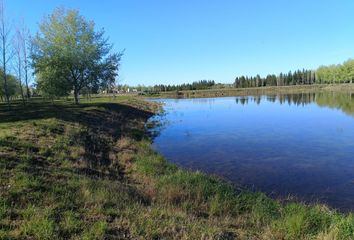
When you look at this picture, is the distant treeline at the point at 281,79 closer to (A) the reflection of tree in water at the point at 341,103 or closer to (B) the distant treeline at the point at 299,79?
(B) the distant treeline at the point at 299,79

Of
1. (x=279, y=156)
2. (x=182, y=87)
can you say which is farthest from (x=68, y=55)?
(x=182, y=87)

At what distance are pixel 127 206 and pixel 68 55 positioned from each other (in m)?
31.6

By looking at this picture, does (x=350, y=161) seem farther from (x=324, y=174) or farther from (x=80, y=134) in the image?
(x=80, y=134)

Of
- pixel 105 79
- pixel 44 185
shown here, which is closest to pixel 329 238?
pixel 44 185

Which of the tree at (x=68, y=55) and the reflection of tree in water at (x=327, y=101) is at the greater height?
the tree at (x=68, y=55)

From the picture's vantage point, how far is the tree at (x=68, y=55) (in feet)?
120

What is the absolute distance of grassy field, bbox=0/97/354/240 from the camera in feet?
21.9

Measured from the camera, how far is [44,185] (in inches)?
353

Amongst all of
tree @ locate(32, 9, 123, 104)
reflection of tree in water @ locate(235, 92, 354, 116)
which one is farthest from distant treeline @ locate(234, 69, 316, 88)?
tree @ locate(32, 9, 123, 104)

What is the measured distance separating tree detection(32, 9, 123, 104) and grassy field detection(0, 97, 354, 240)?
2331 cm

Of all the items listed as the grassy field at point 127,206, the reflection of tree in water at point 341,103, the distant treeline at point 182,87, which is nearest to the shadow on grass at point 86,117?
the grassy field at point 127,206

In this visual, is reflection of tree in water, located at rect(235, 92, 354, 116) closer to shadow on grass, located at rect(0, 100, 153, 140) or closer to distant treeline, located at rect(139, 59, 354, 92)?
shadow on grass, located at rect(0, 100, 153, 140)

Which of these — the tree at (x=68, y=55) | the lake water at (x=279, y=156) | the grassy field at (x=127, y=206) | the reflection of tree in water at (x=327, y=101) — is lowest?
the lake water at (x=279, y=156)

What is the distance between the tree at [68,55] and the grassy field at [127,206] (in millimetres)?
23309
